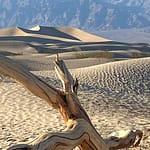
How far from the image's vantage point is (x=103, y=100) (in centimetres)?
1396

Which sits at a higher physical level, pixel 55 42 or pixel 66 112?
pixel 66 112

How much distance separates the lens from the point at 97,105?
43.1 ft

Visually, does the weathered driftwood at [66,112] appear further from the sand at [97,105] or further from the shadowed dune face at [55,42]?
the shadowed dune face at [55,42]

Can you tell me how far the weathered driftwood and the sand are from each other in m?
3.28

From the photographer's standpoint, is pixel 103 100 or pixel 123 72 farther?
pixel 123 72

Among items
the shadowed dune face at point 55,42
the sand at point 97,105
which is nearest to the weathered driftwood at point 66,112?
the sand at point 97,105

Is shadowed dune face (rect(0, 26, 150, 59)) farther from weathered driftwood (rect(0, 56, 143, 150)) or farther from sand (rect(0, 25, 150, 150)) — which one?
weathered driftwood (rect(0, 56, 143, 150))

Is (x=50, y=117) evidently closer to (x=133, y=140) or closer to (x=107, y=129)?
(x=107, y=129)

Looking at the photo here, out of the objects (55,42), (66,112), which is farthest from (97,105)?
(55,42)

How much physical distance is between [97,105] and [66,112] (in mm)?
8429

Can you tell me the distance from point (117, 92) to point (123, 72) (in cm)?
419

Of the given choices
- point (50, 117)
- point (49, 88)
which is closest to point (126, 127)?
point (50, 117)

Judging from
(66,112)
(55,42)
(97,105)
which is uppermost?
(66,112)

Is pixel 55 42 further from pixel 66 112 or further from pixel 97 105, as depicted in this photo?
pixel 66 112
